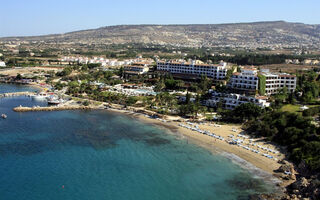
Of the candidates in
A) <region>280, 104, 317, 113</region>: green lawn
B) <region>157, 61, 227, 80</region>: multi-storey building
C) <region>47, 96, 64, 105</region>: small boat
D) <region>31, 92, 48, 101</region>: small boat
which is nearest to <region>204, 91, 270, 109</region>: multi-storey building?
<region>280, 104, 317, 113</region>: green lawn

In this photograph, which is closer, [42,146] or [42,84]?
[42,146]

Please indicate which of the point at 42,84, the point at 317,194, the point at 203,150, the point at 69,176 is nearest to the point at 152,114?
the point at 203,150

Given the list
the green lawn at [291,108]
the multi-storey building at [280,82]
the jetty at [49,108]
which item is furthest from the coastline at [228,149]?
the multi-storey building at [280,82]

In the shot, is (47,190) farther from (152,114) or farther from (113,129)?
(152,114)

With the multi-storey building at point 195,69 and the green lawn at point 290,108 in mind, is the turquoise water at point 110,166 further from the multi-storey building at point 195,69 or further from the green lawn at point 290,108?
the multi-storey building at point 195,69

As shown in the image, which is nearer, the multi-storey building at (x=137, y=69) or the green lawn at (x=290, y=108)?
the green lawn at (x=290, y=108)

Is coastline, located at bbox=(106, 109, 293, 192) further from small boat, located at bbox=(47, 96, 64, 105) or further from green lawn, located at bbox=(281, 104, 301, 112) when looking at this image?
small boat, located at bbox=(47, 96, 64, 105)

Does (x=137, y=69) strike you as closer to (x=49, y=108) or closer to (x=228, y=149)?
(x=49, y=108)
